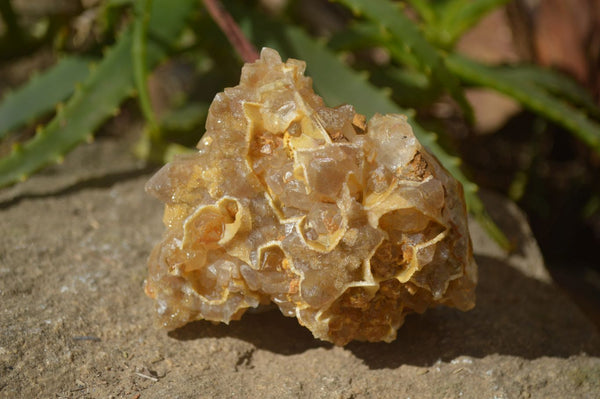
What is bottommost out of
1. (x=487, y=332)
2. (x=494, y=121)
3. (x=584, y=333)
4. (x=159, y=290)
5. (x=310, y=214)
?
(x=494, y=121)

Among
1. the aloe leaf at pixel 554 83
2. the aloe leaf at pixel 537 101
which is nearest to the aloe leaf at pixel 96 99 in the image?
the aloe leaf at pixel 537 101

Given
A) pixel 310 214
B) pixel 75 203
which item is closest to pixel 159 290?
pixel 310 214

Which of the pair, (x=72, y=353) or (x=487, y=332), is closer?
(x=72, y=353)

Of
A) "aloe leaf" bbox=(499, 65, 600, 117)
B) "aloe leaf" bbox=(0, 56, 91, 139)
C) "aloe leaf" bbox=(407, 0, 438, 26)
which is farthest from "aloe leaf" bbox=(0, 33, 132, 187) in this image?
"aloe leaf" bbox=(499, 65, 600, 117)

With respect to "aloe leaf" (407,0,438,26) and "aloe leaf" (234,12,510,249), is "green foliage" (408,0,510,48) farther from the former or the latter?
"aloe leaf" (234,12,510,249)

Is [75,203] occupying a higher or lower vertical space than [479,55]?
higher

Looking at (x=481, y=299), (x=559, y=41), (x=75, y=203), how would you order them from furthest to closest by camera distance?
(x=559, y=41)
(x=75, y=203)
(x=481, y=299)

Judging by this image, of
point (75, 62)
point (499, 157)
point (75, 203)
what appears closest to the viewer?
point (75, 203)

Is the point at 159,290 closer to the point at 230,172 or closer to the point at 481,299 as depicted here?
the point at 230,172
